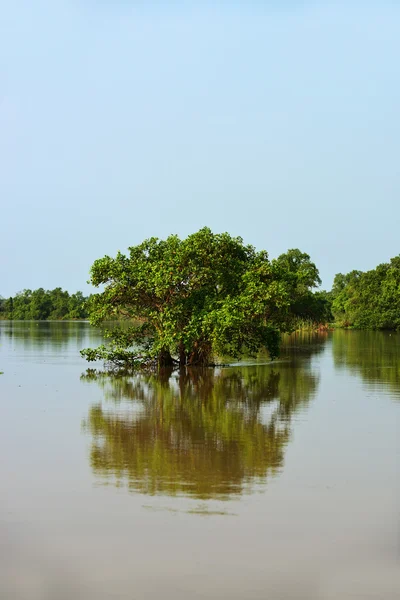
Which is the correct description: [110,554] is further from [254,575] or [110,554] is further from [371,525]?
[371,525]

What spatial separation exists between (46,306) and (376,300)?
278 feet

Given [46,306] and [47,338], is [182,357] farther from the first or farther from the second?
[46,306]

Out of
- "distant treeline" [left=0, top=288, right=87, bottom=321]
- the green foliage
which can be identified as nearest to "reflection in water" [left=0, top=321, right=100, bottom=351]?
the green foliage

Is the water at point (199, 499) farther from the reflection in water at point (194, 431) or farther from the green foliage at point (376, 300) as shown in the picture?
the green foliage at point (376, 300)

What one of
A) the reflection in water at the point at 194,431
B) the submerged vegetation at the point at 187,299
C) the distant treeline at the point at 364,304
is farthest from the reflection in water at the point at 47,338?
the reflection in water at the point at 194,431

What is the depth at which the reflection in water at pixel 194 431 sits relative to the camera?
1155 centimetres

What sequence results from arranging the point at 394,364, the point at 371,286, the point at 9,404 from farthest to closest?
the point at 371,286, the point at 394,364, the point at 9,404

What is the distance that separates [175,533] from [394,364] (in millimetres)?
28153

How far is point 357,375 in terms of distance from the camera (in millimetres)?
30078

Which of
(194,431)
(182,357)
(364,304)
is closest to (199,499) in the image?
(194,431)

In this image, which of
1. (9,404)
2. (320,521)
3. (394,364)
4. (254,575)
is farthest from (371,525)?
(394,364)

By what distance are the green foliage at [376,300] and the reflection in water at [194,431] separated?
73479mm

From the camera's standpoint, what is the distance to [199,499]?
33.6ft

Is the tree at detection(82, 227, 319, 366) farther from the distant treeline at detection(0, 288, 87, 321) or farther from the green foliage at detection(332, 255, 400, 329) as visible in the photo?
the distant treeline at detection(0, 288, 87, 321)
